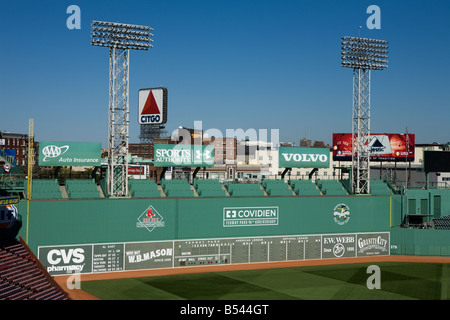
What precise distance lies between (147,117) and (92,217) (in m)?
11.2

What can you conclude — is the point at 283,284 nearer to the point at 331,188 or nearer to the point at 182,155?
the point at 331,188

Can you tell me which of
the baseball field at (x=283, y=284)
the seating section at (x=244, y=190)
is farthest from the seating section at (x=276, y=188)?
the baseball field at (x=283, y=284)

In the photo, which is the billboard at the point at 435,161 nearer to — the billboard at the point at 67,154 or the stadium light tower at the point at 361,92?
the stadium light tower at the point at 361,92

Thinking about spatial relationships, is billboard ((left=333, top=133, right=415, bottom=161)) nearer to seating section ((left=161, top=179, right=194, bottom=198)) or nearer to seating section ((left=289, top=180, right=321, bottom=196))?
seating section ((left=289, top=180, right=321, bottom=196))

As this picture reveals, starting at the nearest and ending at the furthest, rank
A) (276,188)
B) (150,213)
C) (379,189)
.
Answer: (150,213), (276,188), (379,189)

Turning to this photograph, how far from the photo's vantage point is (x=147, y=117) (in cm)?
4247

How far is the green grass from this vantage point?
102 feet

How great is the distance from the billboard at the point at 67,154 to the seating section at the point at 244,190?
11.8 meters

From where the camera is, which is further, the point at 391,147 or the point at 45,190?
the point at 391,147

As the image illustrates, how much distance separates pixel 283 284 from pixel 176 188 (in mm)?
12658

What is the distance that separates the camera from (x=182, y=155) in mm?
42531

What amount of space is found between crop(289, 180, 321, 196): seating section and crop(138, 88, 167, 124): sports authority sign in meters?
13.9

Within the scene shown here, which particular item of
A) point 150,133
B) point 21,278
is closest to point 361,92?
point 21,278
